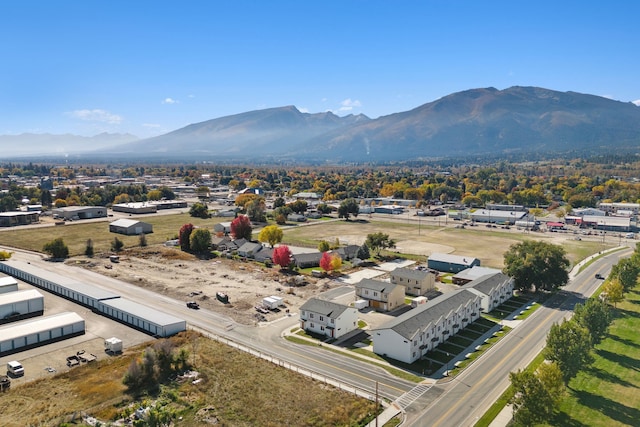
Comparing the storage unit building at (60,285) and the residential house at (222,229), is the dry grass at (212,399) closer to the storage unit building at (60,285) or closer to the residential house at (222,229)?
the storage unit building at (60,285)

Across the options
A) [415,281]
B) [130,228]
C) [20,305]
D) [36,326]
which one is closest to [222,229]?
[130,228]

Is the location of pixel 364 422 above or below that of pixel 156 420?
below

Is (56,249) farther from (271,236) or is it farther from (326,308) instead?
(326,308)

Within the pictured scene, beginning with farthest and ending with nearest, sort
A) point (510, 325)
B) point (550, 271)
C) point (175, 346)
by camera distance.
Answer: point (550, 271) → point (510, 325) → point (175, 346)

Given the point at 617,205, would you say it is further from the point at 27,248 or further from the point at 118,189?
the point at 118,189

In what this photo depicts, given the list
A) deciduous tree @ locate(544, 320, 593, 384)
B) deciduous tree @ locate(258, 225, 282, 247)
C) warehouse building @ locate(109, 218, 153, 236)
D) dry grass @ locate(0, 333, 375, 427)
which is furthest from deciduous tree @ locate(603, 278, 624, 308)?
warehouse building @ locate(109, 218, 153, 236)

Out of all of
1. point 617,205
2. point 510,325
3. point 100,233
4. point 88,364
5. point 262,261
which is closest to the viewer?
point 88,364

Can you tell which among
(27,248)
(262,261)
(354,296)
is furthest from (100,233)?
(354,296)

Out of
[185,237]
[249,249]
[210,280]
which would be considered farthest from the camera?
[185,237]
